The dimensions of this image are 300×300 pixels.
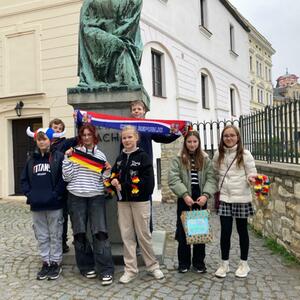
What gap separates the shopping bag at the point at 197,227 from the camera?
4078 mm

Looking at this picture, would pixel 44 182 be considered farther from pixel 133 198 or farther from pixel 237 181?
pixel 237 181

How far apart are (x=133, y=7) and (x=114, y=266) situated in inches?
125

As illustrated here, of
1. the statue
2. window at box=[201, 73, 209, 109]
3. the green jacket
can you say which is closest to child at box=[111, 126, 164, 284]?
the green jacket

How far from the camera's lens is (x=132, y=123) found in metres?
4.36

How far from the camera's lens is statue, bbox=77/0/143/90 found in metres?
4.79

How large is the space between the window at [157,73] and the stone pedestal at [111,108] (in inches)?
321

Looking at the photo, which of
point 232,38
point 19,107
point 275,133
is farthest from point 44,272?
point 232,38

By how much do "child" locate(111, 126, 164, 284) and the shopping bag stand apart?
0.41 meters

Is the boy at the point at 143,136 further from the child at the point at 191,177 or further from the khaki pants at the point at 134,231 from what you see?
the khaki pants at the point at 134,231

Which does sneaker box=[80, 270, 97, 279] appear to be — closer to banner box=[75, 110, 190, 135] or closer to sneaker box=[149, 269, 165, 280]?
sneaker box=[149, 269, 165, 280]

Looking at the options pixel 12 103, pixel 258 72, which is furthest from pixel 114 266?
pixel 258 72

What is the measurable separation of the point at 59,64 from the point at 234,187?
790 centimetres

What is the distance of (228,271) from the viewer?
4371 mm

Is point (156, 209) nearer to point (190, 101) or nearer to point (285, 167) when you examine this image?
point (285, 167)
